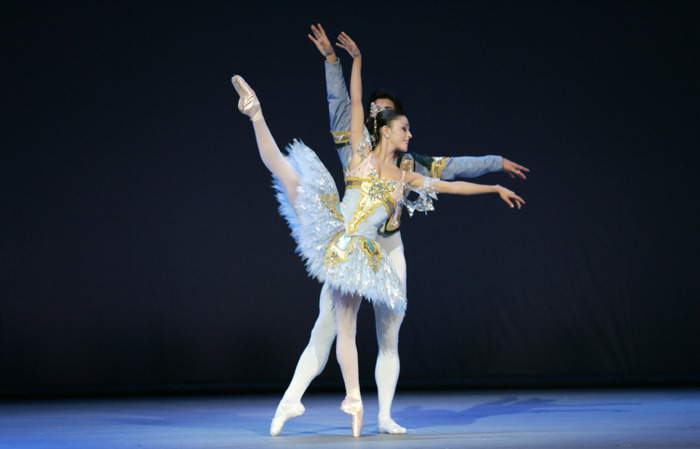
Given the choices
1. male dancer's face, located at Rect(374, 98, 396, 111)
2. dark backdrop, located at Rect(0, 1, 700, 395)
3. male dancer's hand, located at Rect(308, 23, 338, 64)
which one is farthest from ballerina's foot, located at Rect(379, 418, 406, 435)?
dark backdrop, located at Rect(0, 1, 700, 395)

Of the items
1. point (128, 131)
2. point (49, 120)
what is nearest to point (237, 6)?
point (128, 131)

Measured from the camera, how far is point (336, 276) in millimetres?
2785

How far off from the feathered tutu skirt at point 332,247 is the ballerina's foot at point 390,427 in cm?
40

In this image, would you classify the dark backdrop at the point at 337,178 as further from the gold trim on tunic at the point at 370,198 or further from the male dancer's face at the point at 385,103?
the gold trim on tunic at the point at 370,198

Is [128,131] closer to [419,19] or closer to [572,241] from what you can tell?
[419,19]

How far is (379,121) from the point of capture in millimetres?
3035

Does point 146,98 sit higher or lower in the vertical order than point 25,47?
lower

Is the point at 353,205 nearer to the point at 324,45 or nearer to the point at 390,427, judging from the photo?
the point at 324,45

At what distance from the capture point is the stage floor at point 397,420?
2.68m

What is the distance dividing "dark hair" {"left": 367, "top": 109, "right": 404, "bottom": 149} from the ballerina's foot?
98 cm

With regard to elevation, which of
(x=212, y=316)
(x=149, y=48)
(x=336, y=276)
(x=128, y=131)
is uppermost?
(x=149, y=48)

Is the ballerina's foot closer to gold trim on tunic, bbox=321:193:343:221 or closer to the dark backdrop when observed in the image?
gold trim on tunic, bbox=321:193:343:221

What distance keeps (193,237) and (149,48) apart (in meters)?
1.10

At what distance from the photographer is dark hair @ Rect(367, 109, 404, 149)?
3012 mm
